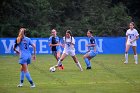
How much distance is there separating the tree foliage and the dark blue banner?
6.17 meters

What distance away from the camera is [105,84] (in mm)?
19547

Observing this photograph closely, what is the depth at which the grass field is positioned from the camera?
59.3ft

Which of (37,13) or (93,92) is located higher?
(37,13)

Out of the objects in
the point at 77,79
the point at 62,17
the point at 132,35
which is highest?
the point at 62,17

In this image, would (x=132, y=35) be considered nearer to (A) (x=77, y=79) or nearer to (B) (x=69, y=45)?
(B) (x=69, y=45)

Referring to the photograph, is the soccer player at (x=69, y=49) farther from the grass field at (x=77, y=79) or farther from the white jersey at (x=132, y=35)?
the white jersey at (x=132, y=35)

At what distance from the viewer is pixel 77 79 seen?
21.2 m

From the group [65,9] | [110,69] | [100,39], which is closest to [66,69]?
Result: [110,69]

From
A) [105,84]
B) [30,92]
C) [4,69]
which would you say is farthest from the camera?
[4,69]

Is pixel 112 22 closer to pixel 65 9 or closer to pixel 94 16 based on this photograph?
pixel 94 16

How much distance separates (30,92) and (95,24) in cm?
3088

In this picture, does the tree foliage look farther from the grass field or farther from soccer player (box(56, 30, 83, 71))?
soccer player (box(56, 30, 83, 71))

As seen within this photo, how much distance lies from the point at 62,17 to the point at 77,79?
2865cm

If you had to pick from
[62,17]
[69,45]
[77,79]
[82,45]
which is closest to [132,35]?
[69,45]
